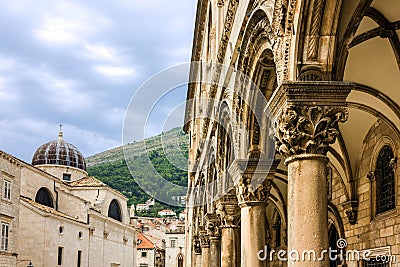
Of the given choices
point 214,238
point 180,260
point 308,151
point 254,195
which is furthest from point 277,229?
point 180,260

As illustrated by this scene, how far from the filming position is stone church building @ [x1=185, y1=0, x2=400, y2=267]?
24.2 feet

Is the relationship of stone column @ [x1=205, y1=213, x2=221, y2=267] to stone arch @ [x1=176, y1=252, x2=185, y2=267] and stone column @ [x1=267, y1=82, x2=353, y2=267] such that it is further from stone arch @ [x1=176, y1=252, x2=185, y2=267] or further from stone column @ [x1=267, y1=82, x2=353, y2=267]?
Answer: stone arch @ [x1=176, y1=252, x2=185, y2=267]

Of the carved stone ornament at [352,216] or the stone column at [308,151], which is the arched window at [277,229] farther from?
the stone column at [308,151]

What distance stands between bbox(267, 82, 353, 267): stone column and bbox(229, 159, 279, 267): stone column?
3.97 meters

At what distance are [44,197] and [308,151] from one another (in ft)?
156

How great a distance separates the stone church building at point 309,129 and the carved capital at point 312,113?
0.01m

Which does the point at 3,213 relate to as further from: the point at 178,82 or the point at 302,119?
the point at 302,119

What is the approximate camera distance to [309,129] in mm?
7512

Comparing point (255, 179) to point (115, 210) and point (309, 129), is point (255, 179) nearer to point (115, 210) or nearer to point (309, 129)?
point (309, 129)

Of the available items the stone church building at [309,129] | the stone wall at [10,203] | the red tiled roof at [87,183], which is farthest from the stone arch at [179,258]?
the stone church building at [309,129]

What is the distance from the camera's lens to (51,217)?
142 feet

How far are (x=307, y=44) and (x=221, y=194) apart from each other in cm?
847

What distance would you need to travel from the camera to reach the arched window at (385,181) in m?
14.0

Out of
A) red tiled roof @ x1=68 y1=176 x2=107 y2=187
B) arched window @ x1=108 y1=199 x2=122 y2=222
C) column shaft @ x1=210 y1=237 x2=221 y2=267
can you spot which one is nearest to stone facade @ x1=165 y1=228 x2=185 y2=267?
arched window @ x1=108 y1=199 x2=122 y2=222
